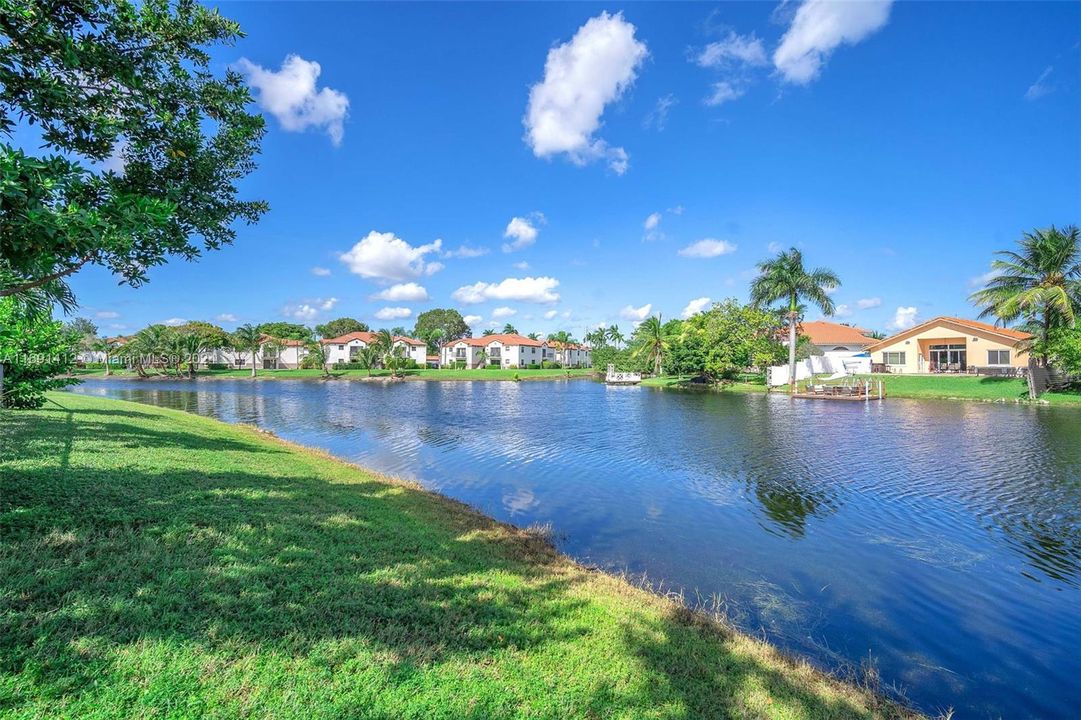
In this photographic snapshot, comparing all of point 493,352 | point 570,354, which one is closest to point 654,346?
point 493,352

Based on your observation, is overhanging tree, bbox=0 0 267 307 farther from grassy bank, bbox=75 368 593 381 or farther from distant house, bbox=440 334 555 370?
distant house, bbox=440 334 555 370

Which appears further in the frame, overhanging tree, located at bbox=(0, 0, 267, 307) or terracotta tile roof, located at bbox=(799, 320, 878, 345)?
terracotta tile roof, located at bbox=(799, 320, 878, 345)

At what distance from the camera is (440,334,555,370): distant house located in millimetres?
101812

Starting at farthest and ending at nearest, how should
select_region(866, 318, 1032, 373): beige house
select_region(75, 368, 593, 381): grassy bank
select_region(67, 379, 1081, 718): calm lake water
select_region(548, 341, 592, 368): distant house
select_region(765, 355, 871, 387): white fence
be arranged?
select_region(548, 341, 592, 368): distant house, select_region(75, 368, 593, 381): grassy bank, select_region(765, 355, 871, 387): white fence, select_region(866, 318, 1032, 373): beige house, select_region(67, 379, 1081, 718): calm lake water

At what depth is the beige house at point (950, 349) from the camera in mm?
42878

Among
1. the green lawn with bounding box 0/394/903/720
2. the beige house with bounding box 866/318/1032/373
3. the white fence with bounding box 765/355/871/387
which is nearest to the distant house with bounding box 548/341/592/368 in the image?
the white fence with bounding box 765/355/871/387

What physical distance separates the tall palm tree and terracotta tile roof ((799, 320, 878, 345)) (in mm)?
22111

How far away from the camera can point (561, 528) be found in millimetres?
10445

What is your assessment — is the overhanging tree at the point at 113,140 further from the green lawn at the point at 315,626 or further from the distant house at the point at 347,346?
the distant house at the point at 347,346

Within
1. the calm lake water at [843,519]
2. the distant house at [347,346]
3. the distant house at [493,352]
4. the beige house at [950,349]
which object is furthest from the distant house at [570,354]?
the calm lake water at [843,519]

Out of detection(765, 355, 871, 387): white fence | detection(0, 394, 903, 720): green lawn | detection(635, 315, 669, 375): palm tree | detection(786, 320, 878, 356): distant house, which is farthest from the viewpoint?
detection(635, 315, 669, 375): palm tree

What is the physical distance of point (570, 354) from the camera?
4749 inches

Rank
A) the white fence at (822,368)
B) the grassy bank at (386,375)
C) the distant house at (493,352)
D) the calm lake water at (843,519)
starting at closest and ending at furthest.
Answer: the calm lake water at (843,519), the white fence at (822,368), the grassy bank at (386,375), the distant house at (493,352)

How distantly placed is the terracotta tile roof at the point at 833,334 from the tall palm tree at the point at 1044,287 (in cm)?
2211
